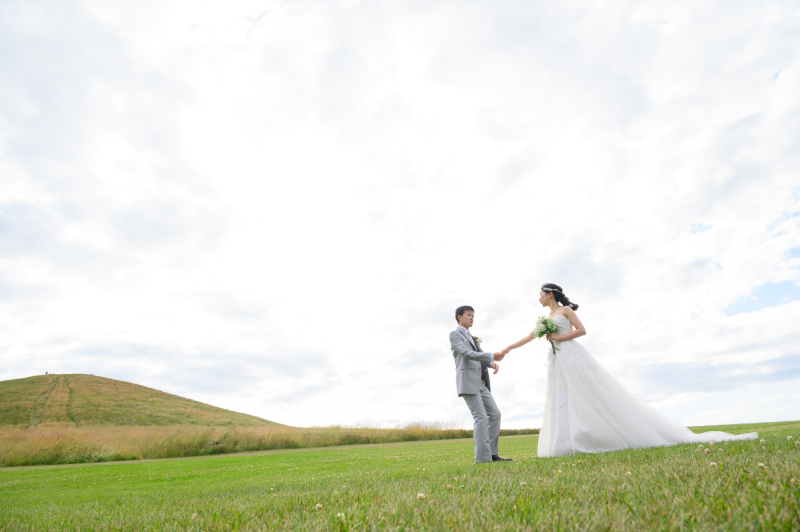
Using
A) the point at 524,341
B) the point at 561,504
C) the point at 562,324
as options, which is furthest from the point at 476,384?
the point at 561,504

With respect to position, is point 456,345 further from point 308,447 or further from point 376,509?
point 308,447

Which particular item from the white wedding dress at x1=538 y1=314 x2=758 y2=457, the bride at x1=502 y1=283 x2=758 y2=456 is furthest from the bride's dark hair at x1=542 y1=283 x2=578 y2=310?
the white wedding dress at x1=538 y1=314 x2=758 y2=457

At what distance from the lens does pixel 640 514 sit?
112 inches

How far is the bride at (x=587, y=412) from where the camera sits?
28.0ft

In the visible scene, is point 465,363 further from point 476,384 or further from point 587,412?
point 587,412

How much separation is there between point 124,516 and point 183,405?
3189 inches

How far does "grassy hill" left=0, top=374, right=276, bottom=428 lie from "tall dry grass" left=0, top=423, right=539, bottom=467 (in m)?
32.7

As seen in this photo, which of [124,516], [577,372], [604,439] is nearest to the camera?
[124,516]

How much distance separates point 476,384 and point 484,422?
82cm

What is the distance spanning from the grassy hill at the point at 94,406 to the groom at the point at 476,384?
63.5 meters

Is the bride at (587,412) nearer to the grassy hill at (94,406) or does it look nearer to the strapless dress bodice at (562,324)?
the strapless dress bodice at (562,324)

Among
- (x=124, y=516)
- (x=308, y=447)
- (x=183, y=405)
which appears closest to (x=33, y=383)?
(x=183, y=405)

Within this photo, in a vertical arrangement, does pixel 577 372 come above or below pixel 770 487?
above

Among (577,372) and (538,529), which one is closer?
(538,529)
